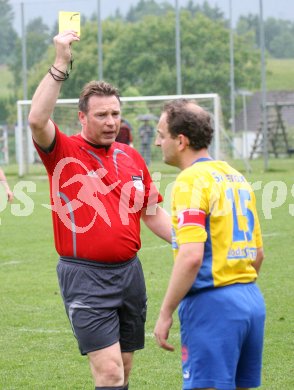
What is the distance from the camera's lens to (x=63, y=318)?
9.55m

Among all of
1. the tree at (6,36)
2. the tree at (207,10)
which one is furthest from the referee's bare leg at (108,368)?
the tree at (207,10)

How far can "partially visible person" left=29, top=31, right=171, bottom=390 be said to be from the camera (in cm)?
555

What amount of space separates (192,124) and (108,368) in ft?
5.12

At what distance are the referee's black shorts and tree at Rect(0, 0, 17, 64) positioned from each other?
4282cm

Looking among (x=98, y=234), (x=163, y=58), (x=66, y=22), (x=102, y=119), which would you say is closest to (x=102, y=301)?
(x=98, y=234)

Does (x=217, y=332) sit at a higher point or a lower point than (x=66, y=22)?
lower

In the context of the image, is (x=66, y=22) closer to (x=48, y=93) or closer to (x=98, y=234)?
(x=48, y=93)

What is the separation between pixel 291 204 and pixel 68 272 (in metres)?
16.1

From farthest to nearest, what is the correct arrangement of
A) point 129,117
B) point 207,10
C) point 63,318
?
point 207,10
point 129,117
point 63,318

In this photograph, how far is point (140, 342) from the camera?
19.4ft

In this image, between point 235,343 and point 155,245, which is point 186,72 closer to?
point 155,245

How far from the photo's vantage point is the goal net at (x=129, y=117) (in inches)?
1262

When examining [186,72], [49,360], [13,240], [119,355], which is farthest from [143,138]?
[119,355]

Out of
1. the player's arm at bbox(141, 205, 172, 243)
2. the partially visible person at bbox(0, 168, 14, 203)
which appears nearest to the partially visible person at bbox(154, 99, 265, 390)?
the player's arm at bbox(141, 205, 172, 243)
